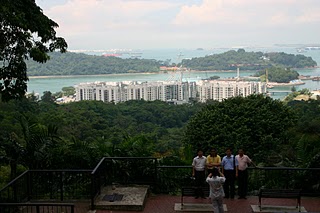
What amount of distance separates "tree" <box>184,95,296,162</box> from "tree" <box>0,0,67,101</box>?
18137 millimetres

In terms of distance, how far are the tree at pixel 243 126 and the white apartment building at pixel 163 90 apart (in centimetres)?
11493

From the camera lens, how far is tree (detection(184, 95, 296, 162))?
27062 mm

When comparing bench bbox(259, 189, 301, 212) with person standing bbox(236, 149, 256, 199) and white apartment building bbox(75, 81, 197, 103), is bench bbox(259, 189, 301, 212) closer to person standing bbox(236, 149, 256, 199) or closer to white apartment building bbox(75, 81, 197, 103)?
person standing bbox(236, 149, 256, 199)

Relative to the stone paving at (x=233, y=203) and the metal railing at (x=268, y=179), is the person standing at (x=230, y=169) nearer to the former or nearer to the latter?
the stone paving at (x=233, y=203)

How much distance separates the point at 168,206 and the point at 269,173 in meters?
2.93

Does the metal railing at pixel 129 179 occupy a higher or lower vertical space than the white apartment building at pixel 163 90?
higher

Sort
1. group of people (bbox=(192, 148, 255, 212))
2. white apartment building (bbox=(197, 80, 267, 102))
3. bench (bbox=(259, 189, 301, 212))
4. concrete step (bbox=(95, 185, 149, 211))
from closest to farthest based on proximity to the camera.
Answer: bench (bbox=(259, 189, 301, 212))
concrete step (bbox=(95, 185, 149, 211))
group of people (bbox=(192, 148, 255, 212))
white apartment building (bbox=(197, 80, 267, 102))

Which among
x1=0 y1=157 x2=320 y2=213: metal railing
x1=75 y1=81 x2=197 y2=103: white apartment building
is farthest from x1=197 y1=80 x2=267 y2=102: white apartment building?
x1=0 y1=157 x2=320 y2=213: metal railing

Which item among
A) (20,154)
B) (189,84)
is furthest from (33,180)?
(189,84)

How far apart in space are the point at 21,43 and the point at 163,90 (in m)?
162

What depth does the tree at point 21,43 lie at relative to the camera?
8688 millimetres

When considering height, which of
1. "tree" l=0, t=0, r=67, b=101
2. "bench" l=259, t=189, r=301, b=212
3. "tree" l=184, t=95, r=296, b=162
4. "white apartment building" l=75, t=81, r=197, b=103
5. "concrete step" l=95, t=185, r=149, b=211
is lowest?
"white apartment building" l=75, t=81, r=197, b=103

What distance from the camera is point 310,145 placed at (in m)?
12.5

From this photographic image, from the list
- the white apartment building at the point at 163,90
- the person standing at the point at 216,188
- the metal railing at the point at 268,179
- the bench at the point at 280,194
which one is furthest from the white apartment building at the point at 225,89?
the person standing at the point at 216,188
